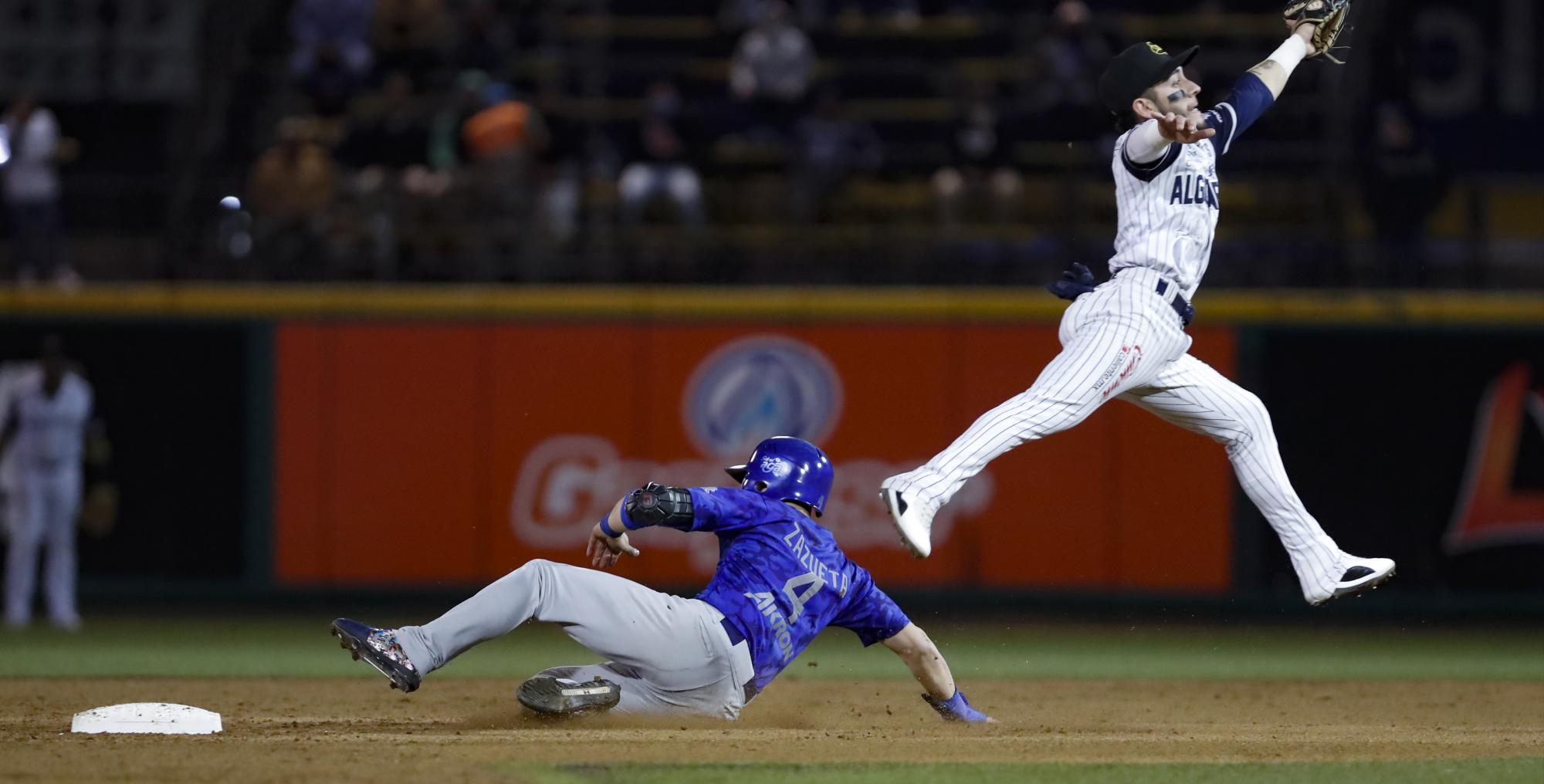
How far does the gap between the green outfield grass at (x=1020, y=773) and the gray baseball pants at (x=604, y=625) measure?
1.69 feet

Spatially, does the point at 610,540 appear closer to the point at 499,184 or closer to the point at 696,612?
the point at 696,612

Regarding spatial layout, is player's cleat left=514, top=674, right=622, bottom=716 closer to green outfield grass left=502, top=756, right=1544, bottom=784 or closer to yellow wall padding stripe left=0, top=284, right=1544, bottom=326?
green outfield grass left=502, top=756, right=1544, bottom=784

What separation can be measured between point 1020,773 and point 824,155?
821 centimetres

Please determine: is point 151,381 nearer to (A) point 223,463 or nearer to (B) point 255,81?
(A) point 223,463

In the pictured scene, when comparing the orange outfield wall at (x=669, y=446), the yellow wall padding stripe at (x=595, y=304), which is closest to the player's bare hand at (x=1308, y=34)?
the yellow wall padding stripe at (x=595, y=304)

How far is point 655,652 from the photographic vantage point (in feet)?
21.9

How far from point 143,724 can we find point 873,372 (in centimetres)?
752

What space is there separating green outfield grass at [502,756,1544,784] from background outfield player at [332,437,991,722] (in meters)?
0.53

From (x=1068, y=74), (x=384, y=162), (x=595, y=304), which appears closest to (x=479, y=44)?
(x=384, y=162)

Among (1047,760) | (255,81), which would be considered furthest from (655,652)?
(255,81)

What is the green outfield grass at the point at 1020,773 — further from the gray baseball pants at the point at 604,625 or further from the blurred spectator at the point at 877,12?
the blurred spectator at the point at 877,12

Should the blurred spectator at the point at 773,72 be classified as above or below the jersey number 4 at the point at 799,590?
above

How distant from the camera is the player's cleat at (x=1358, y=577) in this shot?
716cm

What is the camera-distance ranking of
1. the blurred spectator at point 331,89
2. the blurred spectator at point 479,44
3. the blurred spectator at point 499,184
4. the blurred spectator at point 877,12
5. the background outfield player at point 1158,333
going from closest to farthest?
the background outfield player at point 1158,333 < the blurred spectator at point 499,184 < the blurred spectator at point 479,44 < the blurred spectator at point 331,89 < the blurred spectator at point 877,12
